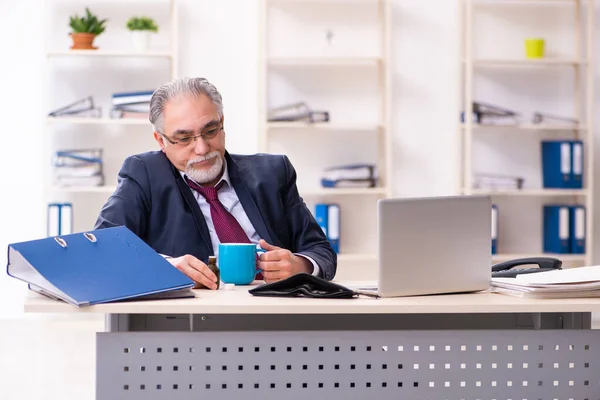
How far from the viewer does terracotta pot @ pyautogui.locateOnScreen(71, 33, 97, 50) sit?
4.91 metres

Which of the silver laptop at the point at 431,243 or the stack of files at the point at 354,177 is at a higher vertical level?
the stack of files at the point at 354,177

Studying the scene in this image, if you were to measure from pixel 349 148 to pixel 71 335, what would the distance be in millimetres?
1983

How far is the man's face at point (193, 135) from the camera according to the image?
241cm

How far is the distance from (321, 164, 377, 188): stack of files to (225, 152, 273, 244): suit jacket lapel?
8.25 feet

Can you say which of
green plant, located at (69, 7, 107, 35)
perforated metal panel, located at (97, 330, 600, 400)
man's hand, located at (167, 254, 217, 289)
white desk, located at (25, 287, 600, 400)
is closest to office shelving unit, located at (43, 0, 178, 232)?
green plant, located at (69, 7, 107, 35)

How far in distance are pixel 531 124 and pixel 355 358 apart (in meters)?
3.62

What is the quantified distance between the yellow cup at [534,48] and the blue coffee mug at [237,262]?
3.59 m

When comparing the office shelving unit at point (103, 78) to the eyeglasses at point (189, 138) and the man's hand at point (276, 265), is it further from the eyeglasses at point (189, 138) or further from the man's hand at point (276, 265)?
the man's hand at point (276, 265)

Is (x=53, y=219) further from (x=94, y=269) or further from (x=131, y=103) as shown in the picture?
(x=94, y=269)

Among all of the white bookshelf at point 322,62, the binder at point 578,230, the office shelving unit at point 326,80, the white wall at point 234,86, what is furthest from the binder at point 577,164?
the white bookshelf at point 322,62

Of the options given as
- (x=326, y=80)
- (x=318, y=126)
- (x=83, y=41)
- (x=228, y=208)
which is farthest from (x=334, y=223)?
(x=228, y=208)

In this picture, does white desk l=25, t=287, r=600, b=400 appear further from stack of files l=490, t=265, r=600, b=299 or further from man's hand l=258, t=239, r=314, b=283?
man's hand l=258, t=239, r=314, b=283

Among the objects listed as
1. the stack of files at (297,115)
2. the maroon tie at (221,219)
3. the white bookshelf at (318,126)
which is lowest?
the maroon tie at (221,219)

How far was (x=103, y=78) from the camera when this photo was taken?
203 inches
